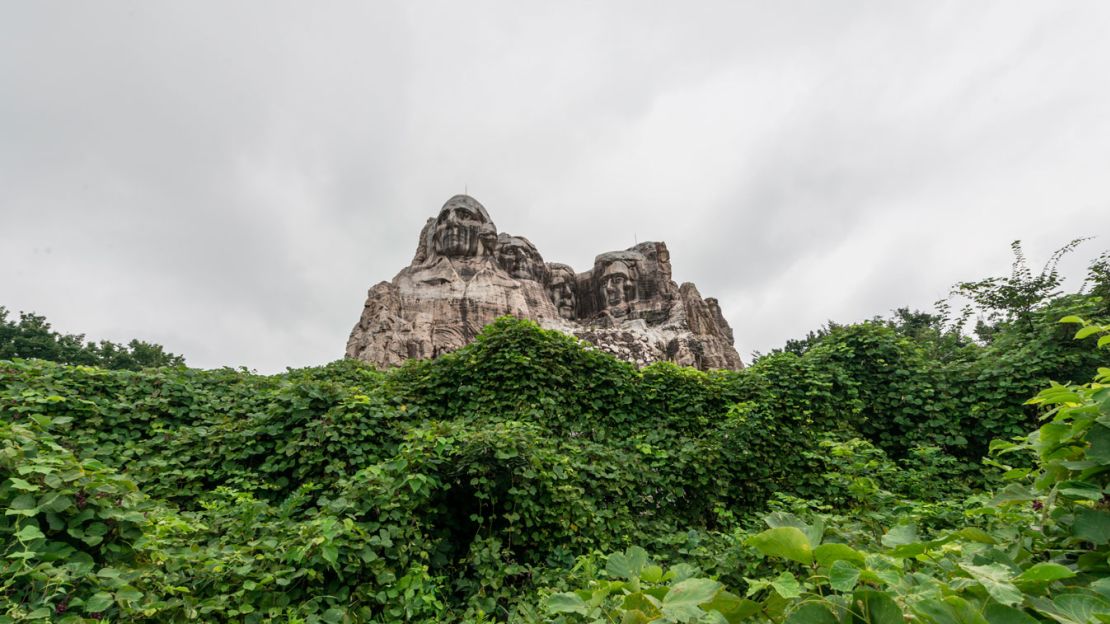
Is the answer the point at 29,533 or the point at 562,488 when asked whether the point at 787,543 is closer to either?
the point at 29,533

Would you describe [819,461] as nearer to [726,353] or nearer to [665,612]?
[665,612]

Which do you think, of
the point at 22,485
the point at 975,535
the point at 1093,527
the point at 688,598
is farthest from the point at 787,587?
the point at 22,485

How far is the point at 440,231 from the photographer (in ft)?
95.9

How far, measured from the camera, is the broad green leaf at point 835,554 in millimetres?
1124

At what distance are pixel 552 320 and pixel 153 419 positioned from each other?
74.2ft

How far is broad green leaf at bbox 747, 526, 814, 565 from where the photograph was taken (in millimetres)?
1125

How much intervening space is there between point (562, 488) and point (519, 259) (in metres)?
26.8

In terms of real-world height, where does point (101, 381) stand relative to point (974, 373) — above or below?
above

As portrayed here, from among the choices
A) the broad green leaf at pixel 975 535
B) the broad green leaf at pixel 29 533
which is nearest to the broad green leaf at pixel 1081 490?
the broad green leaf at pixel 975 535

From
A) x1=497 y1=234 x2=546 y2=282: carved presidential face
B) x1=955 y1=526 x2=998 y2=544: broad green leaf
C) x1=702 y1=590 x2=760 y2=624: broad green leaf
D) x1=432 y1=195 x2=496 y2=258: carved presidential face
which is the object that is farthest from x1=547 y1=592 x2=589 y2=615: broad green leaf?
x1=497 y1=234 x2=546 y2=282: carved presidential face

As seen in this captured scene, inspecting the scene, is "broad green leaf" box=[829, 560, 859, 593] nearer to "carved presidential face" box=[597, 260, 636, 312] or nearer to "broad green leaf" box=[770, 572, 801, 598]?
"broad green leaf" box=[770, 572, 801, 598]

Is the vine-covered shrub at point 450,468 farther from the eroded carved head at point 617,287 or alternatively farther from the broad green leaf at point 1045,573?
the eroded carved head at point 617,287

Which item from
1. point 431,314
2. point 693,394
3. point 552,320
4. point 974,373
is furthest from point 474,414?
point 552,320

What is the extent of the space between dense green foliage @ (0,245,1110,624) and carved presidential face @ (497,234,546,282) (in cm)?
2223
